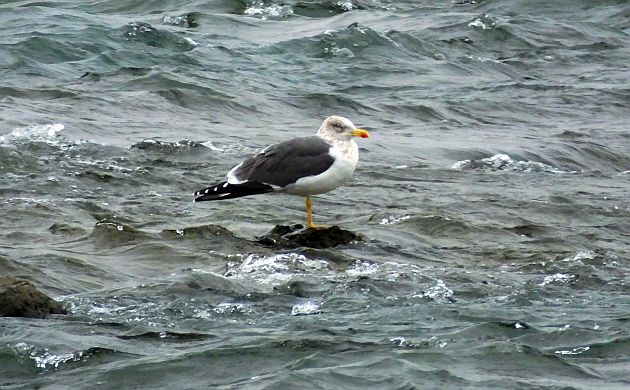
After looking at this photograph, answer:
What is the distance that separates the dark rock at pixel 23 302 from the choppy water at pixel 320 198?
0.30ft

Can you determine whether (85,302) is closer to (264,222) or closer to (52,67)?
(264,222)

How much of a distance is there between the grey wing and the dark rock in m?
2.77

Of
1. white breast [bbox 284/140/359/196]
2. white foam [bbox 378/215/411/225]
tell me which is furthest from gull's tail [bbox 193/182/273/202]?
white foam [bbox 378/215/411/225]

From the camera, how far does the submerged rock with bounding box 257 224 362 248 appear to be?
934 centimetres

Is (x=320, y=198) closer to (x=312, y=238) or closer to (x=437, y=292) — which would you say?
(x=312, y=238)

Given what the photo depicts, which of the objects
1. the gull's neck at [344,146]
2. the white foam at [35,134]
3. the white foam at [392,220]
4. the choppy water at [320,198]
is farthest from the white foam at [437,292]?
the white foam at [35,134]

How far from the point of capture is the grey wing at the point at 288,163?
31.9 feet

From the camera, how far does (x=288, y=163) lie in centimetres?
977

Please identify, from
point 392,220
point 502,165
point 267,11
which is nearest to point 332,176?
point 392,220

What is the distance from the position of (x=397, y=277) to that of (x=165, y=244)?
5.45 ft

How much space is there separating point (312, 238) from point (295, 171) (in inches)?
21.0

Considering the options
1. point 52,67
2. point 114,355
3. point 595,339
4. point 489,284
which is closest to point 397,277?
point 489,284

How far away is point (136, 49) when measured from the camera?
1797cm

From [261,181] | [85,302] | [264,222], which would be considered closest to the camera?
[85,302]
